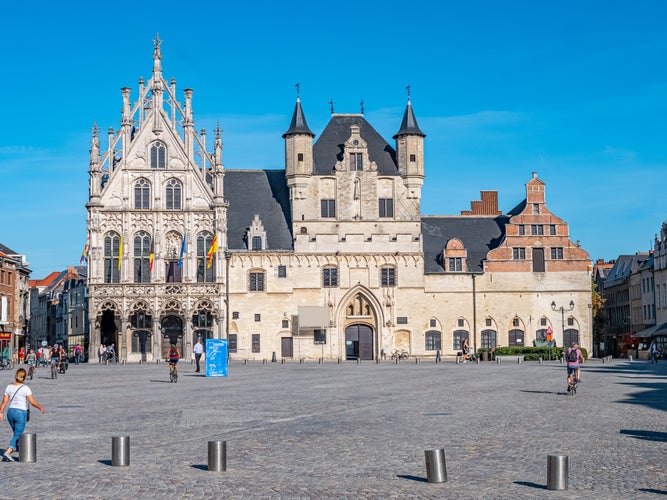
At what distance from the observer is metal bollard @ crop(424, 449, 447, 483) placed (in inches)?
581

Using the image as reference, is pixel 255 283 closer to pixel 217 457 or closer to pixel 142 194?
pixel 142 194

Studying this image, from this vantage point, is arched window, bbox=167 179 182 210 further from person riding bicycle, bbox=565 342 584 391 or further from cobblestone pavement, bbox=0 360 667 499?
person riding bicycle, bbox=565 342 584 391

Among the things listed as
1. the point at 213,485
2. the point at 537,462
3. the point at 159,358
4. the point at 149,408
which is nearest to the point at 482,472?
the point at 537,462

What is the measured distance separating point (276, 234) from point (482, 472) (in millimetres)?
63567

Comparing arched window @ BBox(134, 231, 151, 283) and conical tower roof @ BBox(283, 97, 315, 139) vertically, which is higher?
conical tower roof @ BBox(283, 97, 315, 139)

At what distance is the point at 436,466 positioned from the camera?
14.8m

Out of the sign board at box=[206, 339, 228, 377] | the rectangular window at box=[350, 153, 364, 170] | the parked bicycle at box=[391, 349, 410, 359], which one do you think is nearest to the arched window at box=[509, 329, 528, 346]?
the parked bicycle at box=[391, 349, 410, 359]

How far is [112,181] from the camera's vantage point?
249 feet

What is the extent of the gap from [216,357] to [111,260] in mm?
29972

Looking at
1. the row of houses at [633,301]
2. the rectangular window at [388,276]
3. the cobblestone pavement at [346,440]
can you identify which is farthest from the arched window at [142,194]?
the cobblestone pavement at [346,440]

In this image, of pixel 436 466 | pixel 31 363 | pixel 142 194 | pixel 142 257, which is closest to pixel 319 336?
pixel 142 257

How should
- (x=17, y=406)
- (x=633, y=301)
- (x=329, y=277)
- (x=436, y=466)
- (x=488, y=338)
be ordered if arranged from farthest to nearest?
(x=633, y=301) → (x=488, y=338) → (x=329, y=277) → (x=17, y=406) → (x=436, y=466)

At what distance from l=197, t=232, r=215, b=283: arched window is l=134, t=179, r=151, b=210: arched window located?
471cm

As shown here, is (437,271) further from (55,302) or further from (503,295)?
(55,302)
